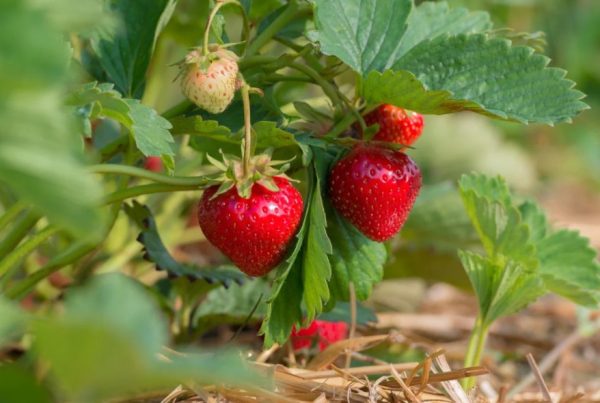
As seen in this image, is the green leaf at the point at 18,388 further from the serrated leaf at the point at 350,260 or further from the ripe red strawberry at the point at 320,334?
the ripe red strawberry at the point at 320,334

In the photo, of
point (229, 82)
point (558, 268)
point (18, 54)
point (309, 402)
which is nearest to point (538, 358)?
point (558, 268)

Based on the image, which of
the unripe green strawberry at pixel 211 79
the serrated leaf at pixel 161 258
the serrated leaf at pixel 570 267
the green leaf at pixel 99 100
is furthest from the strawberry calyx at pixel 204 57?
the serrated leaf at pixel 570 267

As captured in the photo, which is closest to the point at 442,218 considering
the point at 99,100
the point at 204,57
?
the point at 204,57

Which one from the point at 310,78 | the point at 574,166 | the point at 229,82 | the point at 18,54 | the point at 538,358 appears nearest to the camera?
the point at 18,54

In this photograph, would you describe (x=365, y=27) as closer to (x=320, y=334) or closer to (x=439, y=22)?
(x=439, y=22)

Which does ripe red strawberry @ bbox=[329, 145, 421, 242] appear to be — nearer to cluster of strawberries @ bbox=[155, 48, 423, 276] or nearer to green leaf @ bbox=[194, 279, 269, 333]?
cluster of strawberries @ bbox=[155, 48, 423, 276]

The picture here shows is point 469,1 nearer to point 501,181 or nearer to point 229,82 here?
point 501,181

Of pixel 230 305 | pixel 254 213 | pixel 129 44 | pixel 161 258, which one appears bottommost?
pixel 230 305
